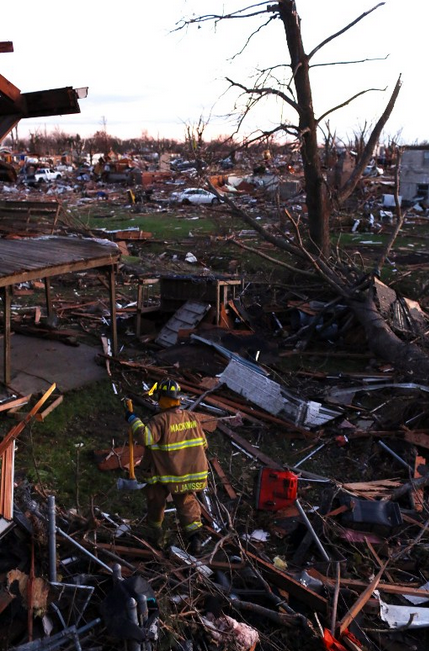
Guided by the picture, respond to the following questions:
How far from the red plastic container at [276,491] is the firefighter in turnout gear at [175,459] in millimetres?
995

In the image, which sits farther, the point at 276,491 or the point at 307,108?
the point at 307,108

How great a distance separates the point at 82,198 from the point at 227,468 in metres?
36.2

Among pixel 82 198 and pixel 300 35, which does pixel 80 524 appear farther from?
pixel 82 198

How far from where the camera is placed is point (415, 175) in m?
33.2

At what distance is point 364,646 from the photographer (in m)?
4.17

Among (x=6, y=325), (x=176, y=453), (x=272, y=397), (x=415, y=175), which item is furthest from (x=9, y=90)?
(x=415, y=175)

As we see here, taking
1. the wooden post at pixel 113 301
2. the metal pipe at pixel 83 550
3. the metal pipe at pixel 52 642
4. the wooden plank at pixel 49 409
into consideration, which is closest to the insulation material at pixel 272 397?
the wooden post at pixel 113 301

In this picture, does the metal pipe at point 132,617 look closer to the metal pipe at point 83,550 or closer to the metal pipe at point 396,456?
the metal pipe at point 83,550

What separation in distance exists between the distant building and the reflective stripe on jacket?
1230 inches

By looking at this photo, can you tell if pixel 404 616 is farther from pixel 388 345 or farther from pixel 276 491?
pixel 388 345

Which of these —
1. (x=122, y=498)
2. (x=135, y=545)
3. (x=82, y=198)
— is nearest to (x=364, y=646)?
(x=135, y=545)

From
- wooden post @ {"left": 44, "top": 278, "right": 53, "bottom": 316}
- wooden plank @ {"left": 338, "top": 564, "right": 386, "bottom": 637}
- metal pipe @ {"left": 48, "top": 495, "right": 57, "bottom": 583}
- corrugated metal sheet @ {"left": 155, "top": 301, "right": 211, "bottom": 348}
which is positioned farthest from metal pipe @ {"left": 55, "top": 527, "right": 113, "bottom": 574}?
wooden post @ {"left": 44, "top": 278, "right": 53, "bottom": 316}

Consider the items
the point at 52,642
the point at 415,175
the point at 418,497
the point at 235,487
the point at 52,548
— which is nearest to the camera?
the point at 52,642

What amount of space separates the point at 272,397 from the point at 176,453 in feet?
11.7
